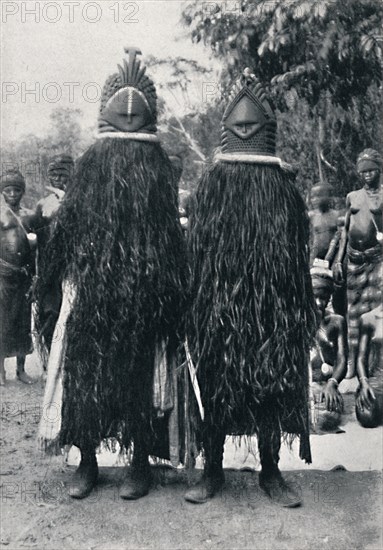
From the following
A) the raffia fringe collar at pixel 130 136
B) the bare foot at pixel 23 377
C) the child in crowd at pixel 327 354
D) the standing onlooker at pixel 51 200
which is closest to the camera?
the raffia fringe collar at pixel 130 136

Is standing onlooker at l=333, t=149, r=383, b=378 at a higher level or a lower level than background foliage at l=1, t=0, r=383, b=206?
lower

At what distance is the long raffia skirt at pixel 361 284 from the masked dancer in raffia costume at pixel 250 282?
2394 mm

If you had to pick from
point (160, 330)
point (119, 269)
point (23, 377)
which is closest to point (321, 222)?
point (23, 377)

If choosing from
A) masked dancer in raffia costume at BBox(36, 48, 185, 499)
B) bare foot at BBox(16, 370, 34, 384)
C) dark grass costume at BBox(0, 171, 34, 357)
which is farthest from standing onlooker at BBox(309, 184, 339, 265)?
masked dancer in raffia costume at BBox(36, 48, 185, 499)

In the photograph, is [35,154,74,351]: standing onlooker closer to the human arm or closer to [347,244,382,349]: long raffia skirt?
the human arm

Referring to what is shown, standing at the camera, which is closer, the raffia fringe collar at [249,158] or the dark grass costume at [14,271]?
the raffia fringe collar at [249,158]

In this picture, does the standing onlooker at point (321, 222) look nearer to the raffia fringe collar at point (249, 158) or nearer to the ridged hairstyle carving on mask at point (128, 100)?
the raffia fringe collar at point (249, 158)

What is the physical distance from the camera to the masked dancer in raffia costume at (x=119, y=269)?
3088mm

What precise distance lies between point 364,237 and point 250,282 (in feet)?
8.47

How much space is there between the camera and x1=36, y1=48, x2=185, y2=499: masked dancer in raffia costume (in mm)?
3088

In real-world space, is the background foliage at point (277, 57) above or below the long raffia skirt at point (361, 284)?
above

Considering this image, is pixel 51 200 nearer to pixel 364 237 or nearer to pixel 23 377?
pixel 23 377

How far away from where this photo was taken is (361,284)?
5.59m

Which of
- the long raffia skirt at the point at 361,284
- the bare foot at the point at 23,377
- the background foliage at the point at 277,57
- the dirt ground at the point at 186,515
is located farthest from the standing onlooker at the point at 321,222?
the dirt ground at the point at 186,515
